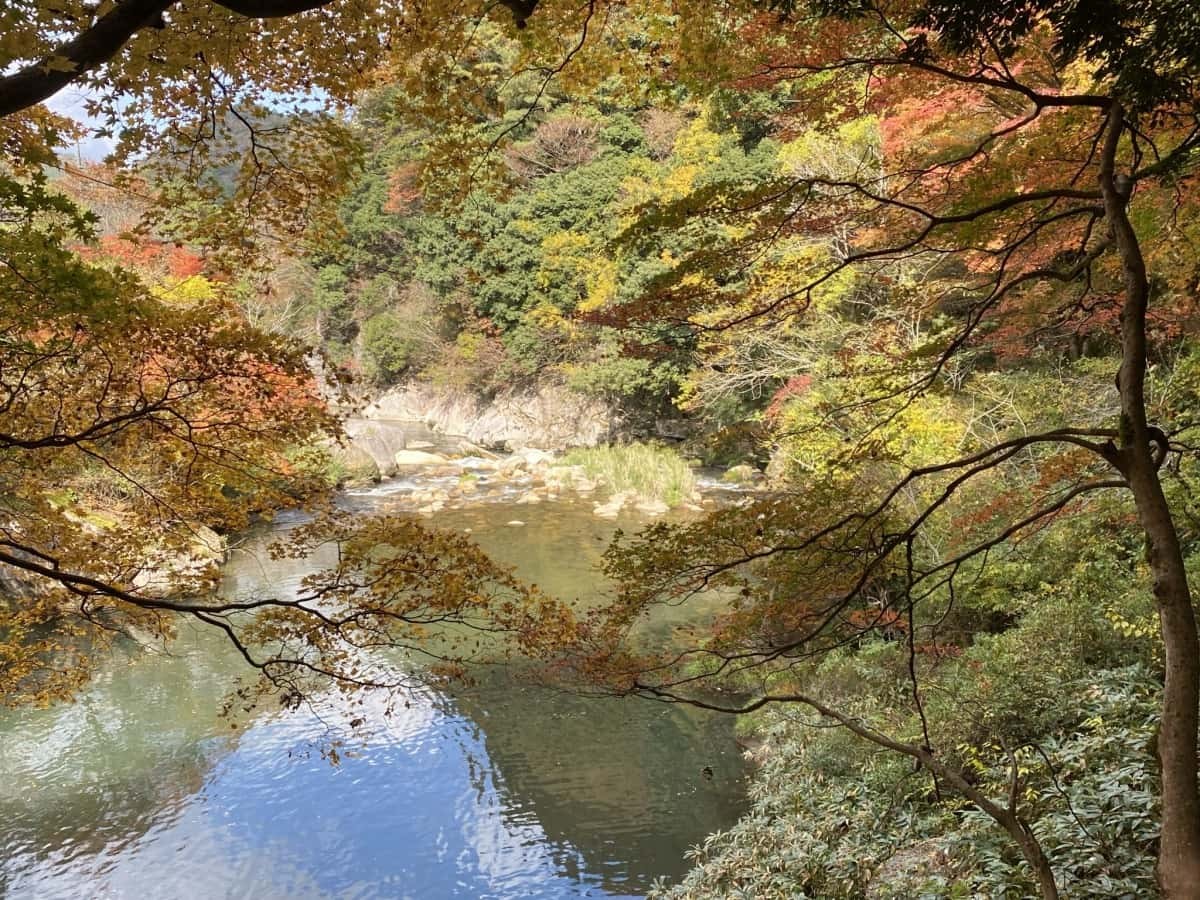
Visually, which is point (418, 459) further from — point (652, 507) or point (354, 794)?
point (354, 794)

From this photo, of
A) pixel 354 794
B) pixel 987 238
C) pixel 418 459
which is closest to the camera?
pixel 987 238

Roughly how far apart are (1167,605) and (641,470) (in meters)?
14.0

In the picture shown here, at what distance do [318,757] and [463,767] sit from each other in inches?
61.0

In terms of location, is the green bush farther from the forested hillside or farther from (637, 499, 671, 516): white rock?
the forested hillside

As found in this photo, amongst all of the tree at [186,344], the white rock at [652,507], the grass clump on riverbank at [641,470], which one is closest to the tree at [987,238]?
the tree at [186,344]

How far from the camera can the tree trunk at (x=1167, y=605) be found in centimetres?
234

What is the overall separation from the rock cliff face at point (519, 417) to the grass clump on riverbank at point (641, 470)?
6.64 ft

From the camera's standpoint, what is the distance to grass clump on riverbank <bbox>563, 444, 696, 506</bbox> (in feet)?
50.7

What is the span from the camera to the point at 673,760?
7352mm

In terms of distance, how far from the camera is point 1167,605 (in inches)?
95.2

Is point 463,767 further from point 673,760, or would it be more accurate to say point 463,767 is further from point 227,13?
point 227,13

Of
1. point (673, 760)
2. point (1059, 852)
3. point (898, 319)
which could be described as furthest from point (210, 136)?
point (898, 319)

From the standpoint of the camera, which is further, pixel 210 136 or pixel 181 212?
pixel 181 212

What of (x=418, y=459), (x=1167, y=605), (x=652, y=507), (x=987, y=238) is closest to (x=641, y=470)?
(x=652, y=507)
